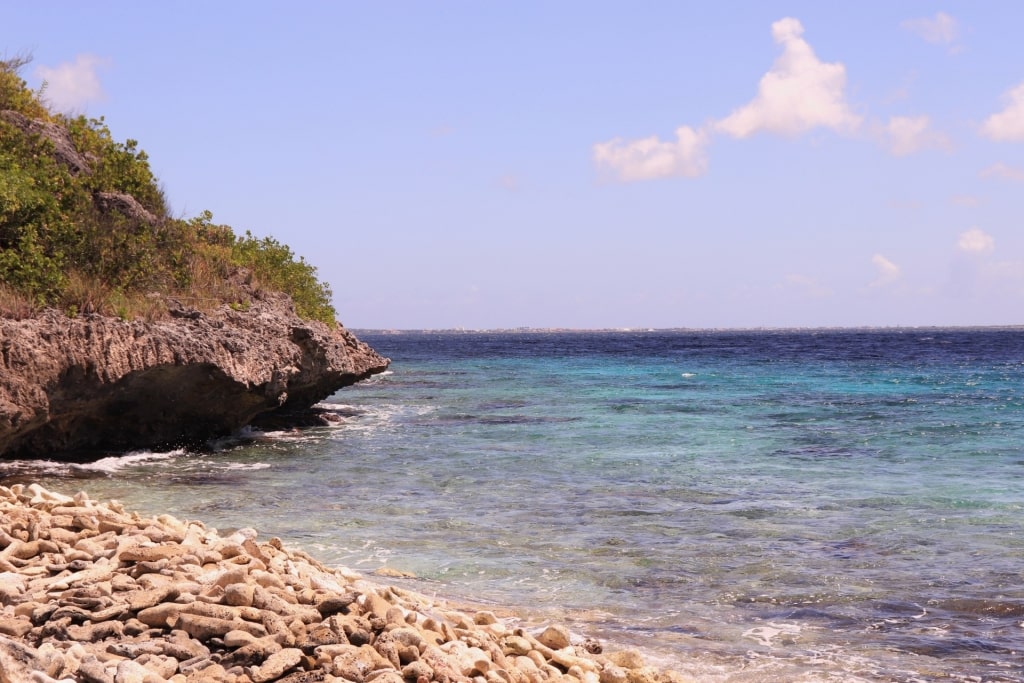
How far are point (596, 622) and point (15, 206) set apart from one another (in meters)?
11.5

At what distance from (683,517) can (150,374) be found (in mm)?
9000

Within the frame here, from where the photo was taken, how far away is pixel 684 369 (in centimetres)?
5103

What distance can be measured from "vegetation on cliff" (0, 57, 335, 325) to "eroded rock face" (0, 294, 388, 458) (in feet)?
2.15

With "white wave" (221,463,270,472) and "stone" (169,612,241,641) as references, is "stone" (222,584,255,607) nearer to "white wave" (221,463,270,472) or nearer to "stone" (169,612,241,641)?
"stone" (169,612,241,641)

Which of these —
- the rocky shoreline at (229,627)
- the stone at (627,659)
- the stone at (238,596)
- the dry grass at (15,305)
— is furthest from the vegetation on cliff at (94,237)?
the stone at (627,659)

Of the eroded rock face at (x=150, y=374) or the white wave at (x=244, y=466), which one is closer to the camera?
the eroded rock face at (x=150, y=374)

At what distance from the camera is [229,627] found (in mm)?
5559

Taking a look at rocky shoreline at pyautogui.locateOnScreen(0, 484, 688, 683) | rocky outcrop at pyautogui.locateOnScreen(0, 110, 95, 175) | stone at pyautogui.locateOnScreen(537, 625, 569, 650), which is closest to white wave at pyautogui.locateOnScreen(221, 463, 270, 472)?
rocky outcrop at pyautogui.locateOnScreen(0, 110, 95, 175)

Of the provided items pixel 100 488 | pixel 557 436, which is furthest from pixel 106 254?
pixel 557 436

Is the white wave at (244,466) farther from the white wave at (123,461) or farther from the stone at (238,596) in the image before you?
the stone at (238,596)

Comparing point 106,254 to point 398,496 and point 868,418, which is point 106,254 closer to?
point 398,496

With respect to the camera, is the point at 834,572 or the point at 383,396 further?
the point at 383,396

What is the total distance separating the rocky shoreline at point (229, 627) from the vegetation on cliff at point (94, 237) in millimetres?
8636

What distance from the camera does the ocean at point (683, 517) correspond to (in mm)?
7516
